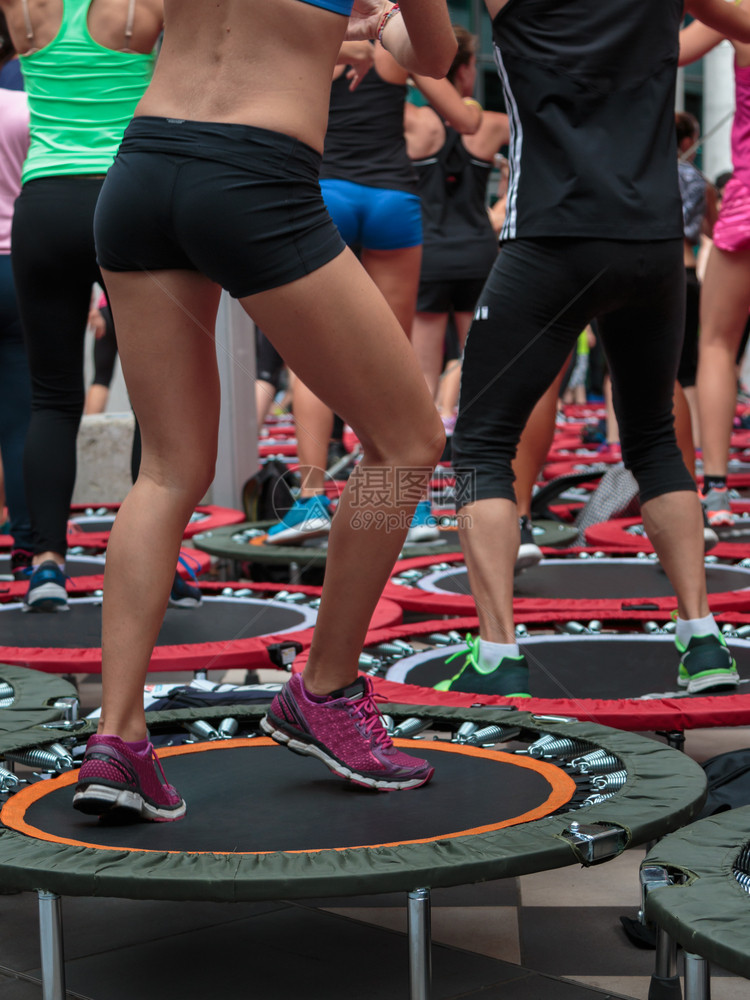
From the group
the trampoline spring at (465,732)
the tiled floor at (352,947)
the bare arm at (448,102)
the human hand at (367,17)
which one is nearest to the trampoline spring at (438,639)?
the trampoline spring at (465,732)

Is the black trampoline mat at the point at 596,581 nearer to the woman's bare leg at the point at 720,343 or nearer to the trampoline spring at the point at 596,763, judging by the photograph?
the woman's bare leg at the point at 720,343

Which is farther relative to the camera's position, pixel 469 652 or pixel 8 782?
pixel 469 652

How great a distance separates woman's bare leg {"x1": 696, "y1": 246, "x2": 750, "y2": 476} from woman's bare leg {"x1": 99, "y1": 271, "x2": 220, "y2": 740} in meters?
3.33

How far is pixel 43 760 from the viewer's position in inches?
84.7

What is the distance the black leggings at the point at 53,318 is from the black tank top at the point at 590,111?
115cm

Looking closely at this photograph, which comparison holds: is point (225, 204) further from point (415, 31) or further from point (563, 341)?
point (563, 341)

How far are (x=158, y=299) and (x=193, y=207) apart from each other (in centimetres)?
15

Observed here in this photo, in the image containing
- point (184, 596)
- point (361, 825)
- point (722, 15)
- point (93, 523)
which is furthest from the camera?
point (93, 523)

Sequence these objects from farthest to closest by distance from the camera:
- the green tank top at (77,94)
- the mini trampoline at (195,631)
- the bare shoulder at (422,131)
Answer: the bare shoulder at (422,131), the green tank top at (77,94), the mini trampoline at (195,631)

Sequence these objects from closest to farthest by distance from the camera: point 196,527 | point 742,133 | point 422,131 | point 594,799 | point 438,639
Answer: point 594,799
point 438,639
point 742,133
point 196,527
point 422,131

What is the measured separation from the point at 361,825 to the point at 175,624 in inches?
68.0

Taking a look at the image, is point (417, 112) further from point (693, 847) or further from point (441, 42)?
point (693, 847)

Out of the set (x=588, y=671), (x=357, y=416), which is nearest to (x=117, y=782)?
(x=357, y=416)

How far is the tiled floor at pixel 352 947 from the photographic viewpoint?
176cm
